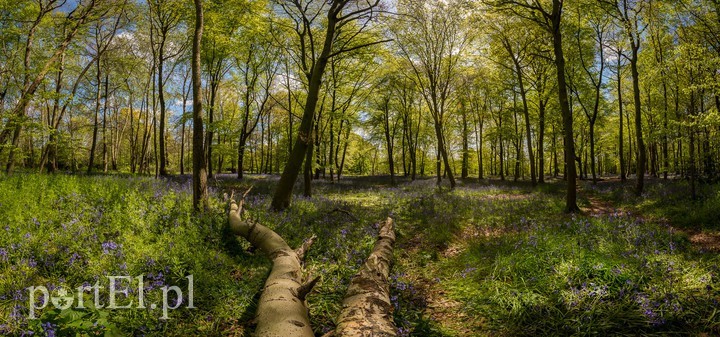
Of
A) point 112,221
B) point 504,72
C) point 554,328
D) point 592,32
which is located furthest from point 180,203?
point 504,72

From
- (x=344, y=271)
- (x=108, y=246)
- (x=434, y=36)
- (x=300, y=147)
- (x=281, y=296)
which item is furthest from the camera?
(x=434, y=36)

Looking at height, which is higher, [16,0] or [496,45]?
[496,45]

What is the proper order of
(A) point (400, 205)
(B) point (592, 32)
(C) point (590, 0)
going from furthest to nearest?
(B) point (592, 32) → (C) point (590, 0) → (A) point (400, 205)

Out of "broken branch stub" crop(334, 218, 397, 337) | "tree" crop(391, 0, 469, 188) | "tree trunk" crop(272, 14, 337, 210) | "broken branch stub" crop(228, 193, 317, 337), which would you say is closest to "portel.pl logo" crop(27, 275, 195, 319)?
"broken branch stub" crop(228, 193, 317, 337)

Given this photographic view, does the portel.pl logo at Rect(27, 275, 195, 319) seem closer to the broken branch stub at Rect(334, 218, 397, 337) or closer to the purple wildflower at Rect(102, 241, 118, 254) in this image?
the purple wildflower at Rect(102, 241, 118, 254)

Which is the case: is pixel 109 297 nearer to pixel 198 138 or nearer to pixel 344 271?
pixel 344 271

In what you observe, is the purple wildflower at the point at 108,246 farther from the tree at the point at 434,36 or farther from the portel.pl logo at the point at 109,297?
the tree at the point at 434,36

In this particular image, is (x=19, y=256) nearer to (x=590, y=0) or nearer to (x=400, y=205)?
(x=400, y=205)

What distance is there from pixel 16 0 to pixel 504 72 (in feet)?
94.0

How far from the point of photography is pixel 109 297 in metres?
3.42

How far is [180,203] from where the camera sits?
7.27 meters

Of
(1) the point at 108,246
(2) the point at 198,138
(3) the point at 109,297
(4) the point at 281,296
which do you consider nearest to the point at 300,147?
(2) the point at 198,138

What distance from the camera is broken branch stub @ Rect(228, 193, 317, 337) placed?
298cm

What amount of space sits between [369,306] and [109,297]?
113 inches
